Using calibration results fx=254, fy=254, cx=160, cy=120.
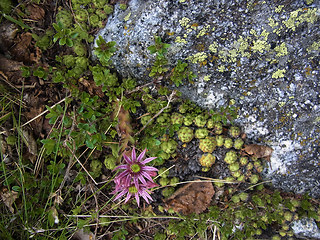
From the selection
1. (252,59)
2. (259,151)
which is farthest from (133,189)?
(252,59)

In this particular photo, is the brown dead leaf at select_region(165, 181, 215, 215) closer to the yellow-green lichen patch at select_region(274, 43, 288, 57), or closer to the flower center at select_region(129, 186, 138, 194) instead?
the flower center at select_region(129, 186, 138, 194)

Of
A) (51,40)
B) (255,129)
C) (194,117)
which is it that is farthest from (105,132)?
(255,129)

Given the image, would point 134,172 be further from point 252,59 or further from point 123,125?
point 252,59

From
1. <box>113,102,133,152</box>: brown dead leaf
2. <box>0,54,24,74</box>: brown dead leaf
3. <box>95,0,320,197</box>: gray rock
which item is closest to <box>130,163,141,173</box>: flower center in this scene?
<box>113,102,133,152</box>: brown dead leaf

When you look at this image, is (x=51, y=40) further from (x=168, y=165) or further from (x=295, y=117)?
(x=295, y=117)

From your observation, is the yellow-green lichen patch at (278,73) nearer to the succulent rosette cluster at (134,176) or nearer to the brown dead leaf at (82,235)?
the succulent rosette cluster at (134,176)

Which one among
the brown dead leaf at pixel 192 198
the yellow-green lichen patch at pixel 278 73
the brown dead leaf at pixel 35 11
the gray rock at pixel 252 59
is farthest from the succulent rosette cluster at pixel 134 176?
the brown dead leaf at pixel 35 11
